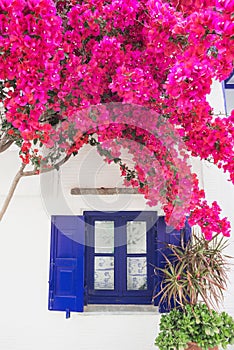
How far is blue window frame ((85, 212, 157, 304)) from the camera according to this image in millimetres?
4270

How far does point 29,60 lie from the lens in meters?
2.06

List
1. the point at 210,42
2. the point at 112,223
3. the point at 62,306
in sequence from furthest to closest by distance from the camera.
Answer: the point at 112,223, the point at 62,306, the point at 210,42

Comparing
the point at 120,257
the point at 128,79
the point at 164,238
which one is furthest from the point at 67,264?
the point at 128,79

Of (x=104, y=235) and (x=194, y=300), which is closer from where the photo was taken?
(x=194, y=300)

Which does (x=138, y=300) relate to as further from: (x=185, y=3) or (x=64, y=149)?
(x=185, y=3)

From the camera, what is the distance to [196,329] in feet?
11.0

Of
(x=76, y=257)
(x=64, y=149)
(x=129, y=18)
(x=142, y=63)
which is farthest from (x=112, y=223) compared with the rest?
(x=129, y=18)

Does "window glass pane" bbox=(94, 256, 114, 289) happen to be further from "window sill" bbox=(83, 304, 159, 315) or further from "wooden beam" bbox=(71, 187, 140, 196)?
"wooden beam" bbox=(71, 187, 140, 196)

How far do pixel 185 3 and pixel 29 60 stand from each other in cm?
107

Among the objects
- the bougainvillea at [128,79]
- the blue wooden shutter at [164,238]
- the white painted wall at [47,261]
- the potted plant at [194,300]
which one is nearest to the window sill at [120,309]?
the white painted wall at [47,261]

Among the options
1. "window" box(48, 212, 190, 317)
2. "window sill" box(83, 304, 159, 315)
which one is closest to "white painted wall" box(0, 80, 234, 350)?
"window sill" box(83, 304, 159, 315)

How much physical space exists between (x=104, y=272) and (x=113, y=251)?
28 centimetres

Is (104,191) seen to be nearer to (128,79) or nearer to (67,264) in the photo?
(67,264)

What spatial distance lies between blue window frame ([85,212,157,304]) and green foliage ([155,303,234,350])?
81 centimetres
